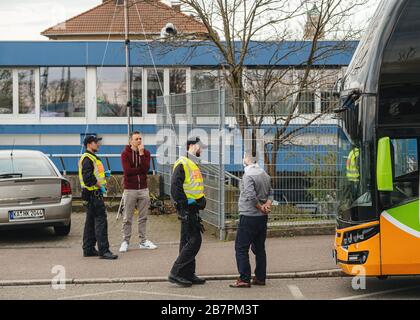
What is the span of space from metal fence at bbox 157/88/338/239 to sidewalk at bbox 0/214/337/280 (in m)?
0.56

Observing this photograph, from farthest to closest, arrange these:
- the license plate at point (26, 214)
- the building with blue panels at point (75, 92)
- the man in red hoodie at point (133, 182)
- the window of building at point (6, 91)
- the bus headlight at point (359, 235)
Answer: the window of building at point (6, 91) → the building with blue panels at point (75, 92) → the license plate at point (26, 214) → the man in red hoodie at point (133, 182) → the bus headlight at point (359, 235)

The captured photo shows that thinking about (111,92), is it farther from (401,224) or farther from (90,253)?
(401,224)

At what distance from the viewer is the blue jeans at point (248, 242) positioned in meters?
8.95

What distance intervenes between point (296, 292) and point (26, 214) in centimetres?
576

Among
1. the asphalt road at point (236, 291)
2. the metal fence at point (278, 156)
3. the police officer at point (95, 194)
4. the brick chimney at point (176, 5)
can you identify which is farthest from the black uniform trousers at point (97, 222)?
the brick chimney at point (176, 5)

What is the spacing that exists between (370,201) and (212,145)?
526 centimetres

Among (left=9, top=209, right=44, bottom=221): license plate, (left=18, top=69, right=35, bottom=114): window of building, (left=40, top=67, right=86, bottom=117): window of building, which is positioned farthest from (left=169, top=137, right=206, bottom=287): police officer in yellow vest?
(left=18, top=69, right=35, bottom=114): window of building

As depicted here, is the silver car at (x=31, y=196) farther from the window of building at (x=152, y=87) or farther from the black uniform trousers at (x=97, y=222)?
the window of building at (x=152, y=87)

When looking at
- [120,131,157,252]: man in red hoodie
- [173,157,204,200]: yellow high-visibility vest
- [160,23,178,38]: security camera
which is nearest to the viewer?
[173,157,204,200]: yellow high-visibility vest

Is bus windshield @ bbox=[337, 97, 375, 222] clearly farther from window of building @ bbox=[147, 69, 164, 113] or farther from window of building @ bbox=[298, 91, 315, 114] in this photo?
window of building @ bbox=[147, 69, 164, 113]

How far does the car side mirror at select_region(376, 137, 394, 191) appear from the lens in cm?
791

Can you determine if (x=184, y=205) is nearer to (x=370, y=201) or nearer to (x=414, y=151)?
(x=370, y=201)

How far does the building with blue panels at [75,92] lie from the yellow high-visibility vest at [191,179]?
44.5 ft
